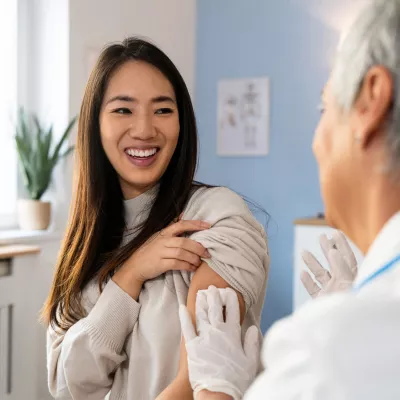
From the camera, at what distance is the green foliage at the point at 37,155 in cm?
327

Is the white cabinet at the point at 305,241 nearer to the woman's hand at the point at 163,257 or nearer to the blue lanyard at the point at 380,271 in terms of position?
the woman's hand at the point at 163,257

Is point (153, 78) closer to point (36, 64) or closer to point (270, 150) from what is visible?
point (36, 64)

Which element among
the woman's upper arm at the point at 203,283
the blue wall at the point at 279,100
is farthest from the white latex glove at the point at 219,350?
the blue wall at the point at 279,100

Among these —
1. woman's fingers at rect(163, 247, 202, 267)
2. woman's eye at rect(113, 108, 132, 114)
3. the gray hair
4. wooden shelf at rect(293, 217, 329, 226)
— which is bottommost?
wooden shelf at rect(293, 217, 329, 226)

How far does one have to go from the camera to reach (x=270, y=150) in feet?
14.2

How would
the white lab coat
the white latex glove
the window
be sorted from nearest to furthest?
the white lab coat → the white latex glove → the window

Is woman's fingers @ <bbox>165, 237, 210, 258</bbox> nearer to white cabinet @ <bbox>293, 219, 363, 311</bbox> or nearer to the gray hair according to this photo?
the gray hair

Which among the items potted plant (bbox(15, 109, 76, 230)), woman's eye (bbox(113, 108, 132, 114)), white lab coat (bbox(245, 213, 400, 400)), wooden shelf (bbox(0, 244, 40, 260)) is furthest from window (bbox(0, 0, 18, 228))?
white lab coat (bbox(245, 213, 400, 400))

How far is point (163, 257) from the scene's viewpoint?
142 centimetres

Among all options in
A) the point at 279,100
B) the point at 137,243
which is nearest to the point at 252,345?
the point at 137,243

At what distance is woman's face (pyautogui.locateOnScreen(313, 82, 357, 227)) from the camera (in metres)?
0.76

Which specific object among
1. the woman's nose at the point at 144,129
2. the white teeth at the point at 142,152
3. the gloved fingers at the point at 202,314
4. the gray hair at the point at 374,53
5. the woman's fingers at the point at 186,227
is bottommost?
the gloved fingers at the point at 202,314

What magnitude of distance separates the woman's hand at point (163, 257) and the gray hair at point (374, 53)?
71 cm

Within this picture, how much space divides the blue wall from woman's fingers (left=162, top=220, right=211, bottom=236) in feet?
8.99
